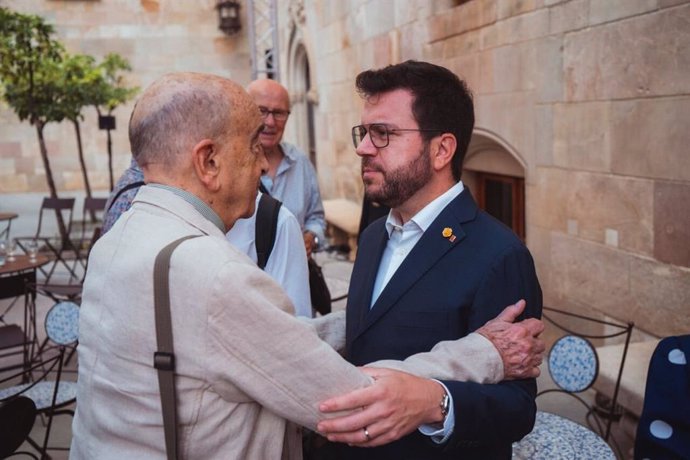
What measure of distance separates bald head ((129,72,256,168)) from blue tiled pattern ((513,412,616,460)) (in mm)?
1938

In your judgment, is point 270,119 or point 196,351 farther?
point 270,119

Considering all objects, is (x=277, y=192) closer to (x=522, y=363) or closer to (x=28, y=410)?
(x=28, y=410)

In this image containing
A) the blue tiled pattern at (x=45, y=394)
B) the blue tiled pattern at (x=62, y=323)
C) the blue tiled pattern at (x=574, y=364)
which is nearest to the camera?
the blue tiled pattern at (x=574, y=364)

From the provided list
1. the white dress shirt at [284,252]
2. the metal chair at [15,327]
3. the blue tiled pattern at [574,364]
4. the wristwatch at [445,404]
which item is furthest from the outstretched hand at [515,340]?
the metal chair at [15,327]

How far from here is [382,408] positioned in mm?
1354

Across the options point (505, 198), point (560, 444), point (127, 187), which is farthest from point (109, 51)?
point (560, 444)

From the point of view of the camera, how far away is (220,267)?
124 cm

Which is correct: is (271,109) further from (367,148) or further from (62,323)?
(367,148)

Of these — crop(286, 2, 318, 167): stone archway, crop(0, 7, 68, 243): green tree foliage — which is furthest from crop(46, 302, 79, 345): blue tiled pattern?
crop(286, 2, 318, 167): stone archway

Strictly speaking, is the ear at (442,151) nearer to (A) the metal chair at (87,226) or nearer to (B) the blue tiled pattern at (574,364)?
(B) the blue tiled pattern at (574,364)

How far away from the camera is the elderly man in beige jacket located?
124cm

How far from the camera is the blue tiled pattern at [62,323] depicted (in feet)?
13.5

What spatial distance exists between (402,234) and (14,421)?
6.33 feet

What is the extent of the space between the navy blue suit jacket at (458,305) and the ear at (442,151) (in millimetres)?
143
